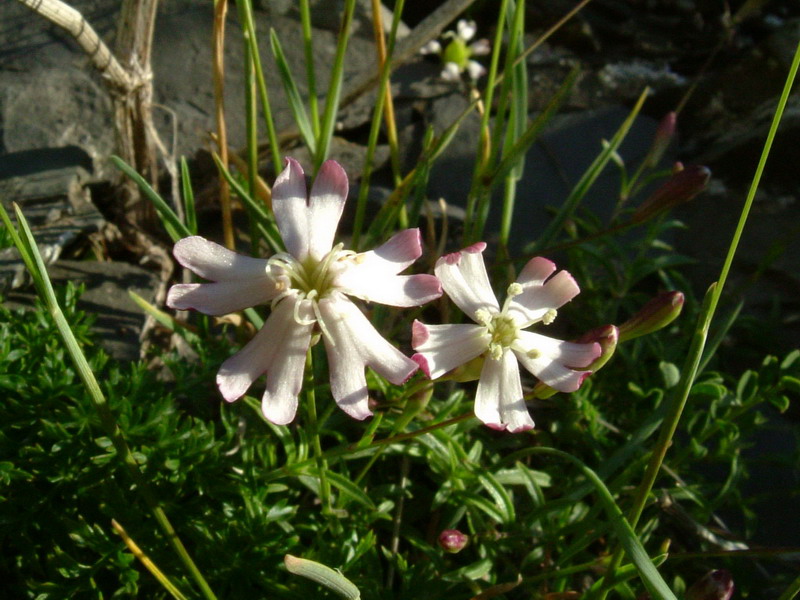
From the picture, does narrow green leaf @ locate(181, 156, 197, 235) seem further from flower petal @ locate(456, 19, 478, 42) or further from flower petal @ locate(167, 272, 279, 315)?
flower petal @ locate(456, 19, 478, 42)

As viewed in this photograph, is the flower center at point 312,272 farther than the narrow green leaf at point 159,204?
No

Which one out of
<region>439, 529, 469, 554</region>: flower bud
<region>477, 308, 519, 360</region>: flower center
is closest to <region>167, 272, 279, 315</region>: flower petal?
<region>477, 308, 519, 360</region>: flower center

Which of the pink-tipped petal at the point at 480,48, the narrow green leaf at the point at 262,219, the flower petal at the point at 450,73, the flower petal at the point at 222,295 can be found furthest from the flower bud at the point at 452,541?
the pink-tipped petal at the point at 480,48

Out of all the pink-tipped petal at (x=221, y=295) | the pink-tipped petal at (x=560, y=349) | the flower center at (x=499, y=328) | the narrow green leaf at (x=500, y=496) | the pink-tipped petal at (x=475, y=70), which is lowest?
the narrow green leaf at (x=500, y=496)

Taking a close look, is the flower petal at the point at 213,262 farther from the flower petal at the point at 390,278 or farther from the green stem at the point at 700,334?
the green stem at the point at 700,334

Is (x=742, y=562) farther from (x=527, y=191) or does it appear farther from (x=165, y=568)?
(x=527, y=191)

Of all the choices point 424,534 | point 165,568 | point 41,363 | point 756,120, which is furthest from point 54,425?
point 756,120

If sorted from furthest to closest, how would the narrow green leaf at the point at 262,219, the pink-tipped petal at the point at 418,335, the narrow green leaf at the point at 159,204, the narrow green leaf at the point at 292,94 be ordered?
the narrow green leaf at the point at 292,94 → the narrow green leaf at the point at 262,219 → the narrow green leaf at the point at 159,204 → the pink-tipped petal at the point at 418,335
